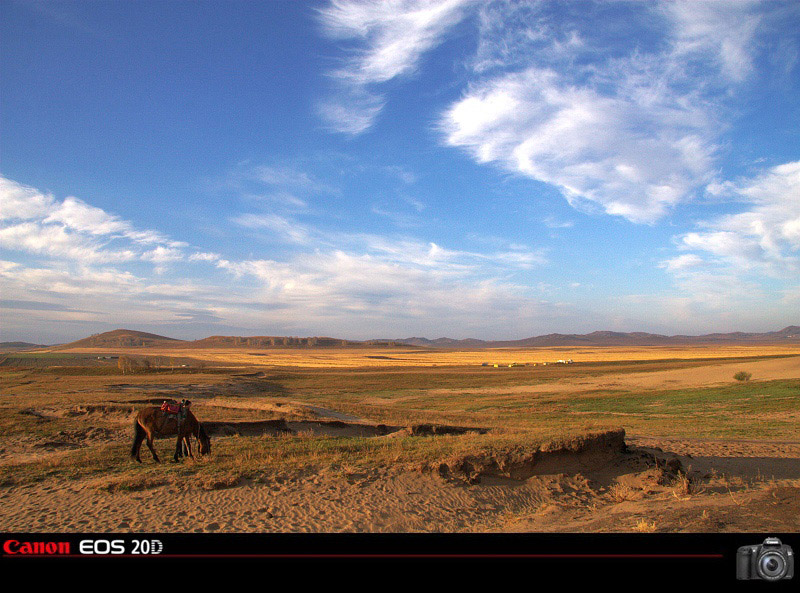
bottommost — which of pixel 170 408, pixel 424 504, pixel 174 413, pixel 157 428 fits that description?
pixel 424 504

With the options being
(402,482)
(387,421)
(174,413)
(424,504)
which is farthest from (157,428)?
(387,421)

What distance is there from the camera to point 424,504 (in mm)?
8977

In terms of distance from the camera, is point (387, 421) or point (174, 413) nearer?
point (174, 413)

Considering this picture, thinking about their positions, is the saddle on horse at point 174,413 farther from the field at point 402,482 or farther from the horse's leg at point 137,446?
the field at point 402,482
